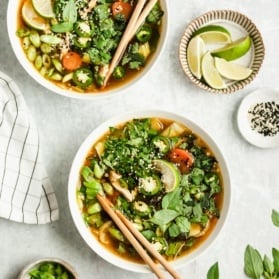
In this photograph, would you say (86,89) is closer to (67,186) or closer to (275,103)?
(67,186)

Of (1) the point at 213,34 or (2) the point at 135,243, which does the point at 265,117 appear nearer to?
(1) the point at 213,34

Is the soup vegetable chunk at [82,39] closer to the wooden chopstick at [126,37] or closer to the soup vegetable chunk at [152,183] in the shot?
the wooden chopstick at [126,37]

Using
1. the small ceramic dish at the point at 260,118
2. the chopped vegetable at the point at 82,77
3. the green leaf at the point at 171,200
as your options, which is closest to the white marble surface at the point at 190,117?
the small ceramic dish at the point at 260,118

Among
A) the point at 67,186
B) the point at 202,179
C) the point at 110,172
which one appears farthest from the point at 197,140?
the point at 67,186

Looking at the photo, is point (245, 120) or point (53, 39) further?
point (245, 120)

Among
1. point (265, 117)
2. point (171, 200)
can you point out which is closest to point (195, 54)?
point (265, 117)

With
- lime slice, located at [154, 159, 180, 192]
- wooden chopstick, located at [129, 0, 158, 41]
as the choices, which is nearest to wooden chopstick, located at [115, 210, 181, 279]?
lime slice, located at [154, 159, 180, 192]
